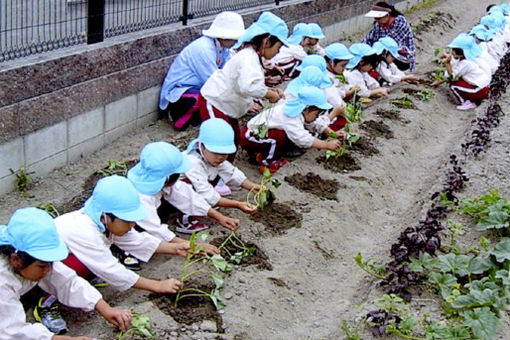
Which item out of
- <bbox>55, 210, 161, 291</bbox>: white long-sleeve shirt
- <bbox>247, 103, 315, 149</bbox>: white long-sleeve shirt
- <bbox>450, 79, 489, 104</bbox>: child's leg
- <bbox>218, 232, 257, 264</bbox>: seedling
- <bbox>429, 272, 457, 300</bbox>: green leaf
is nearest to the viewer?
<bbox>55, 210, 161, 291</bbox>: white long-sleeve shirt

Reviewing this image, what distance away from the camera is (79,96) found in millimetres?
5879

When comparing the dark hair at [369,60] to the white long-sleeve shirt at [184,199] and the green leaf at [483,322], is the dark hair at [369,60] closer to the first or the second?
the white long-sleeve shirt at [184,199]

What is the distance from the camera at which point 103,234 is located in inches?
157

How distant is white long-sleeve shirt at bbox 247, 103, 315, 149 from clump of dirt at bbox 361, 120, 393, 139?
1.56 metres

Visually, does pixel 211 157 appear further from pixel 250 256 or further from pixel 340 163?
pixel 340 163

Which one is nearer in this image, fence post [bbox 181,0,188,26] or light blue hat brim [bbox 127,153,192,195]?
light blue hat brim [bbox 127,153,192,195]

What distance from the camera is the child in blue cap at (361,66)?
803 centimetres

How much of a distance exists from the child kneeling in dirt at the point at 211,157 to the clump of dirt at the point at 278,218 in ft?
0.46

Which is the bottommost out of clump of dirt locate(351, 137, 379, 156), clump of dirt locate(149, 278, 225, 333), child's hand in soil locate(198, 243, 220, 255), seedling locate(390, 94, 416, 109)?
seedling locate(390, 94, 416, 109)

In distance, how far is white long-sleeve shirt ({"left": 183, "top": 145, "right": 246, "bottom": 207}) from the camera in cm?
499

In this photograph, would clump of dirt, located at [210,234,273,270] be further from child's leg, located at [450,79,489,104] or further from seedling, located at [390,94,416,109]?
child's leg, located at [450,79,489,104]

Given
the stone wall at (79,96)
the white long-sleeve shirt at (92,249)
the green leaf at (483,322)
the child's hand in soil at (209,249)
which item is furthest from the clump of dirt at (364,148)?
the white long-sleeve shirt at (92,249)

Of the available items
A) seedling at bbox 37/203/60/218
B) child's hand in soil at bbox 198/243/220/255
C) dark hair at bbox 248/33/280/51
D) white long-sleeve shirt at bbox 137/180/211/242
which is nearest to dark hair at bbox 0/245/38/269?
child's hand in soil at bbox 198/243/220/255

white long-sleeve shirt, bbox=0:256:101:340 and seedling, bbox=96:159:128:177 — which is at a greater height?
white long-sleeve shirt, bbox=0:256:101:340
